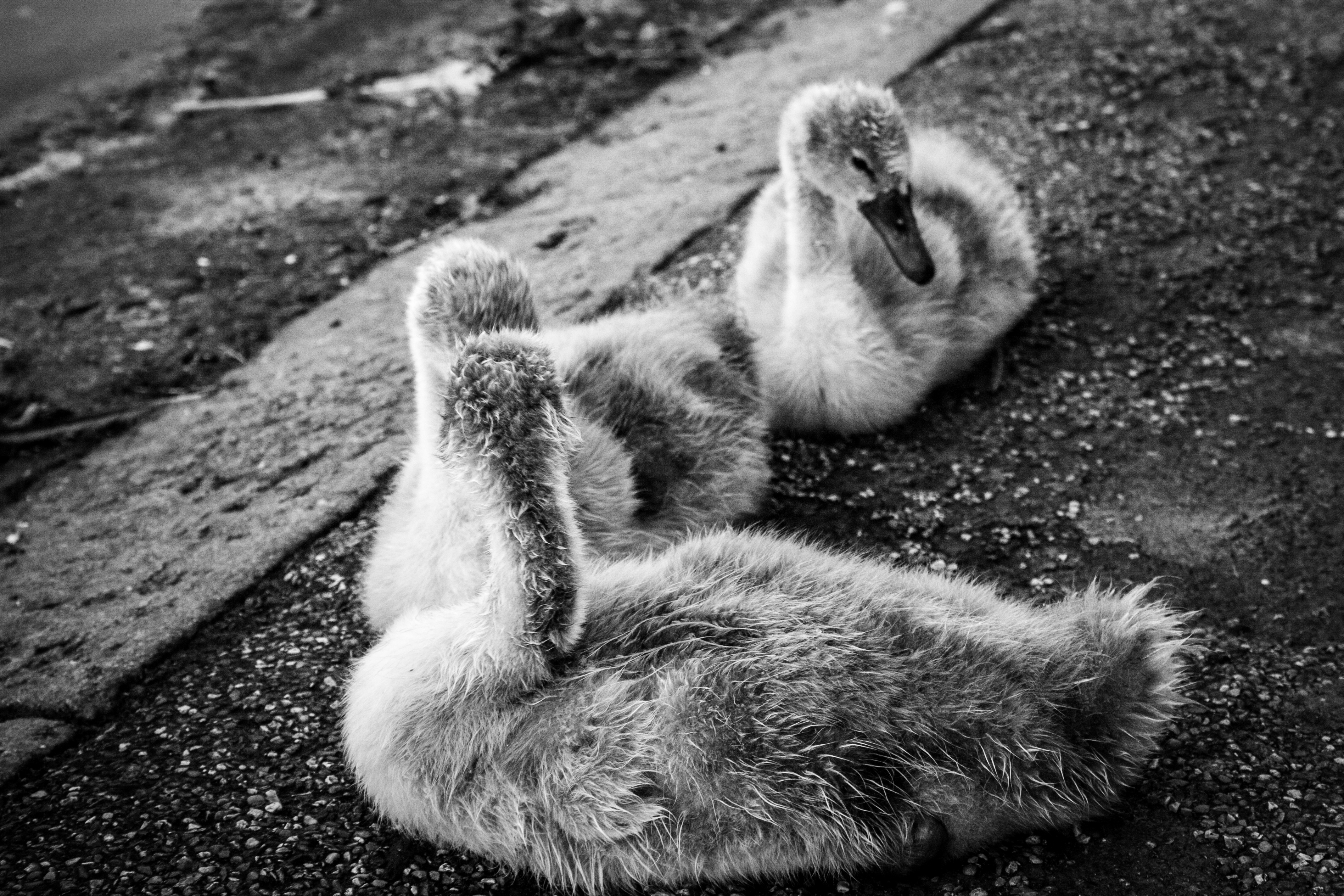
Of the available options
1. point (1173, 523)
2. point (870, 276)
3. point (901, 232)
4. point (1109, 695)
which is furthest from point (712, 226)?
point (1109, 695)

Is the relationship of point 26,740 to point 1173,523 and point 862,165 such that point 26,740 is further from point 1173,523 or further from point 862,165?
point 1173,523

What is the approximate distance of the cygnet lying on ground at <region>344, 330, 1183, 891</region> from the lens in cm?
240

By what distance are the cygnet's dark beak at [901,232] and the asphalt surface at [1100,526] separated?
1.77 ft

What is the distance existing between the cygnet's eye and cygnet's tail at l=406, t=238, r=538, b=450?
4.67ft

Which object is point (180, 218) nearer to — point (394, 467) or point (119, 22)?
point (394, 467)

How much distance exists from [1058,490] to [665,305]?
1.51 m

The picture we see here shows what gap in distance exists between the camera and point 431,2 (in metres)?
7.85

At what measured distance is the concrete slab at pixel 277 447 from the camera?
11.2ft

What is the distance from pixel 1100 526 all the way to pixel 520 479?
6.43 feet

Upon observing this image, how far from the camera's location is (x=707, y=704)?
7.96ft

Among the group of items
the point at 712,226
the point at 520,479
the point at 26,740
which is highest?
the point at 520,479

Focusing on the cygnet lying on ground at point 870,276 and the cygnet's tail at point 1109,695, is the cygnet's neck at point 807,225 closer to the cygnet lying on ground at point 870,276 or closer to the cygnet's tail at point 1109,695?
the cygnet lying on ground at point 870,276

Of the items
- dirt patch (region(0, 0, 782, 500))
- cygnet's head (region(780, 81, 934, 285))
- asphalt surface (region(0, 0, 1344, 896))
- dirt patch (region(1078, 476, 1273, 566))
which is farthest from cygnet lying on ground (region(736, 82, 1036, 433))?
dirt patch (region(0, 0, 782, 500))

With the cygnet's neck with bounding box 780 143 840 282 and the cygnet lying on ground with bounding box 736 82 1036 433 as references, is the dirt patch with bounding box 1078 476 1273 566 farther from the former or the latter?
the cygnet's neck with bounding box 780 143 840 282
